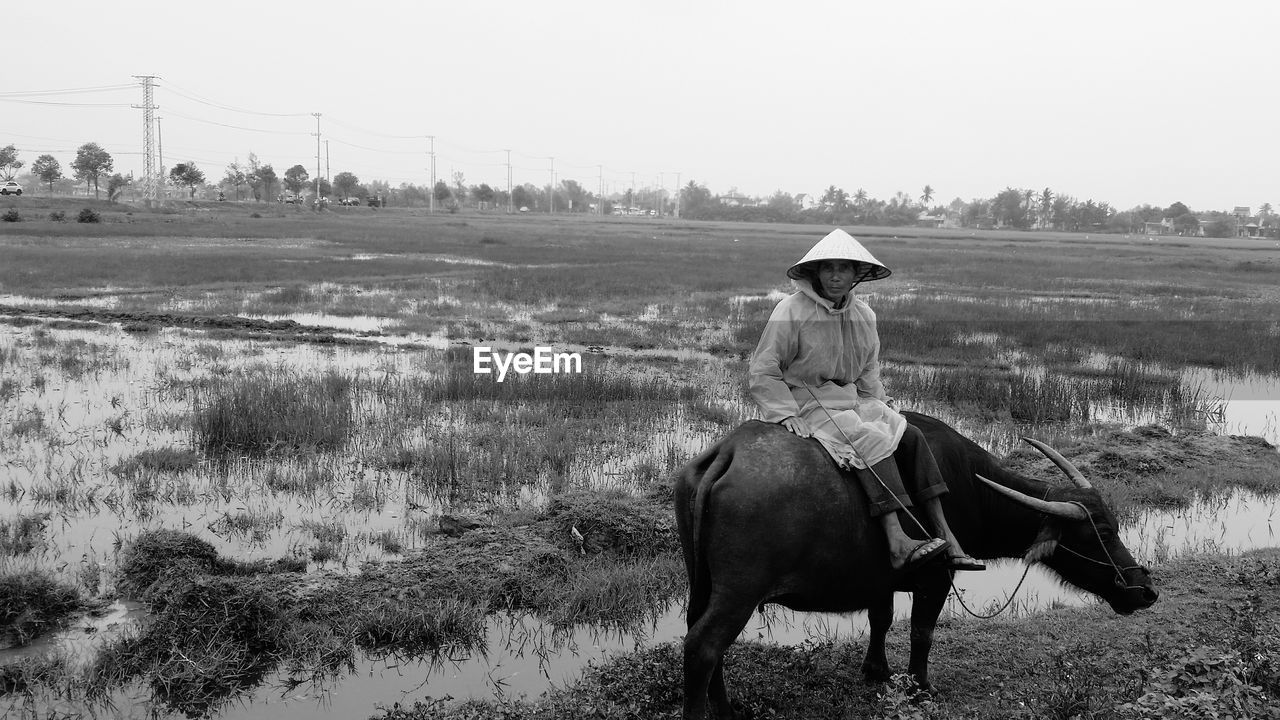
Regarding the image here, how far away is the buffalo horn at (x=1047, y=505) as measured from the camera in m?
3.20

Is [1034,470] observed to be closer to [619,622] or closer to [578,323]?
[619,622]

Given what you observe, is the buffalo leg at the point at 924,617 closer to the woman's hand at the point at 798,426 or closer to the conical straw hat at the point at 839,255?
the woman's hand at the point at 798,426

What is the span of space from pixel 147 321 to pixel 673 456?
30.1 feet

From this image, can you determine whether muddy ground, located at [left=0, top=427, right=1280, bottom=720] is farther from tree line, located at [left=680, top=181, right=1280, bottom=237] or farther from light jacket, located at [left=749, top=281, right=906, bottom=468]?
tree line, located at [left=680, top=181, right=1280, bottom=237]

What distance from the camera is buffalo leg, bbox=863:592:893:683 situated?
3518mm

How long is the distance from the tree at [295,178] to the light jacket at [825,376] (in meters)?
69.8

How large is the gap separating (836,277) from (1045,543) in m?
1.29

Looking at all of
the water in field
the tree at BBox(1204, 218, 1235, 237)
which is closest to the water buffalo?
the water in field

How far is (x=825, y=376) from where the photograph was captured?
3238 millimetres

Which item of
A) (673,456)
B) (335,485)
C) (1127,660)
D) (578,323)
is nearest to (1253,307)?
(578,323)

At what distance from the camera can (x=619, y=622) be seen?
4.13 meters

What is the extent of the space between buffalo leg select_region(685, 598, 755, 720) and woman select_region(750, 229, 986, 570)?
605 mm

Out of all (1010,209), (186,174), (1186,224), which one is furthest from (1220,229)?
(186,174)

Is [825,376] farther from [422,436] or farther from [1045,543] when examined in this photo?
[422,436]
